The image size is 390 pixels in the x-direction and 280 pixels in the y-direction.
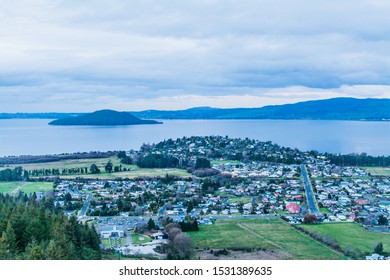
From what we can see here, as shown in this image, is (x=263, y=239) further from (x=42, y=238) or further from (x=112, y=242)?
(x=42, y=238)

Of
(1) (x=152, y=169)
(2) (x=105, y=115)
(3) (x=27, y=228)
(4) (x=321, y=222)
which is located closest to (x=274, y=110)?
(2) (x=105, y=115)

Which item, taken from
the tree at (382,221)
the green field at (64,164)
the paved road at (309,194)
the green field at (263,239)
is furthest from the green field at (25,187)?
the tree at (382,221)

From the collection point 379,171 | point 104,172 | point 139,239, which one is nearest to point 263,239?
point 139,239

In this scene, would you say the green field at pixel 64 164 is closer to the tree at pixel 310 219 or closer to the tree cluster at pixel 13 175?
the tree cluster at pixel 13 175

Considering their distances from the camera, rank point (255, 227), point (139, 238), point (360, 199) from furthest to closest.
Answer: point (360, 199), point (255, 227), point (139, 238)

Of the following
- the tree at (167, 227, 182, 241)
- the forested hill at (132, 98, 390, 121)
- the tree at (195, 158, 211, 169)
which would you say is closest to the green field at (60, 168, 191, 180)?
the tree at (195, 158, 211, 169)
